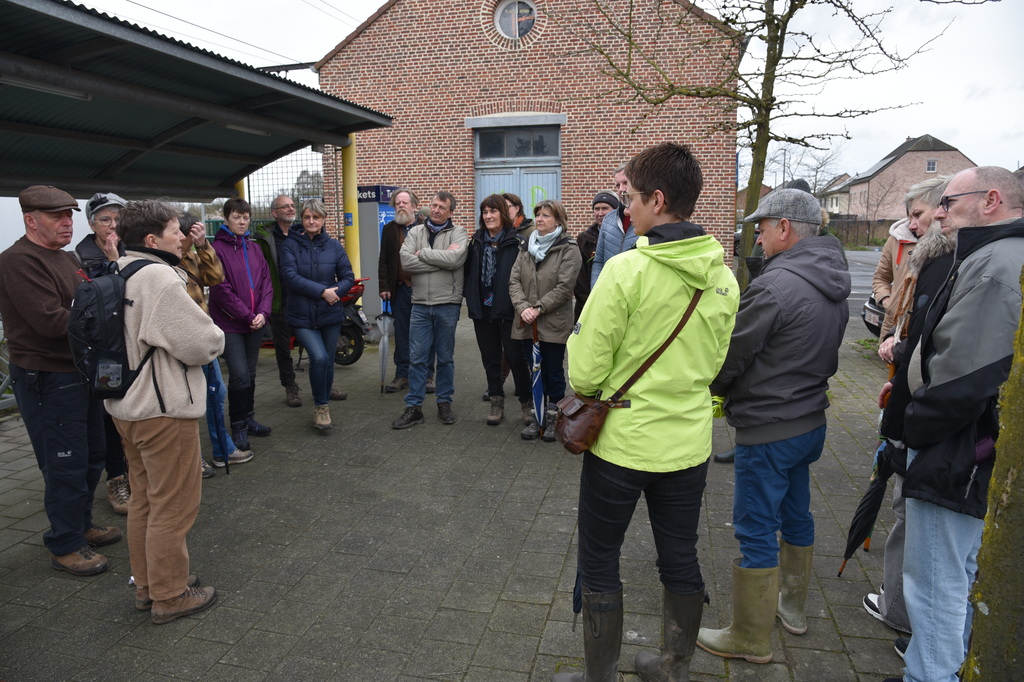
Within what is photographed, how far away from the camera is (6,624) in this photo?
3.27 meters

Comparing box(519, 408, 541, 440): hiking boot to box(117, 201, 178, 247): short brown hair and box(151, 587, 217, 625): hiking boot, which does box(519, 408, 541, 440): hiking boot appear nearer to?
box(151, 587, 217, 625): hiking boot

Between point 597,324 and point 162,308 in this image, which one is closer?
point 597,324

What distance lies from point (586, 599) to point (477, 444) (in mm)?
3205

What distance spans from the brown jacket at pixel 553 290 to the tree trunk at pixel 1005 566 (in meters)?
4.25

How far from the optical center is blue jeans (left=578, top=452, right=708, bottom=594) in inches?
98.3

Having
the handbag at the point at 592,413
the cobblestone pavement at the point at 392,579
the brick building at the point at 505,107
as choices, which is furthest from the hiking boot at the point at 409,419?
the brick building at the point at 505,107

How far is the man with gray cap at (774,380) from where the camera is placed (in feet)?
9.23

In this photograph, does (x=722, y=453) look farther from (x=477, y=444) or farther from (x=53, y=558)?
(x=53, y=558)

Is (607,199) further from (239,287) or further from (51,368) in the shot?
(51,368)

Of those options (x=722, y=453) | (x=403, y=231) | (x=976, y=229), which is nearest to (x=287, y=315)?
(x=403, y=231)

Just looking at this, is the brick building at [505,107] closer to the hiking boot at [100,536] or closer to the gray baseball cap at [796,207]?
the hiking boot at [100,536]

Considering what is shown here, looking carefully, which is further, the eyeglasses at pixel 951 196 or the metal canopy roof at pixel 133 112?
the metal canopy roof at pixel 133 112

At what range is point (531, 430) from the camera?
589cm

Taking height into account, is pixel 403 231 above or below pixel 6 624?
above
